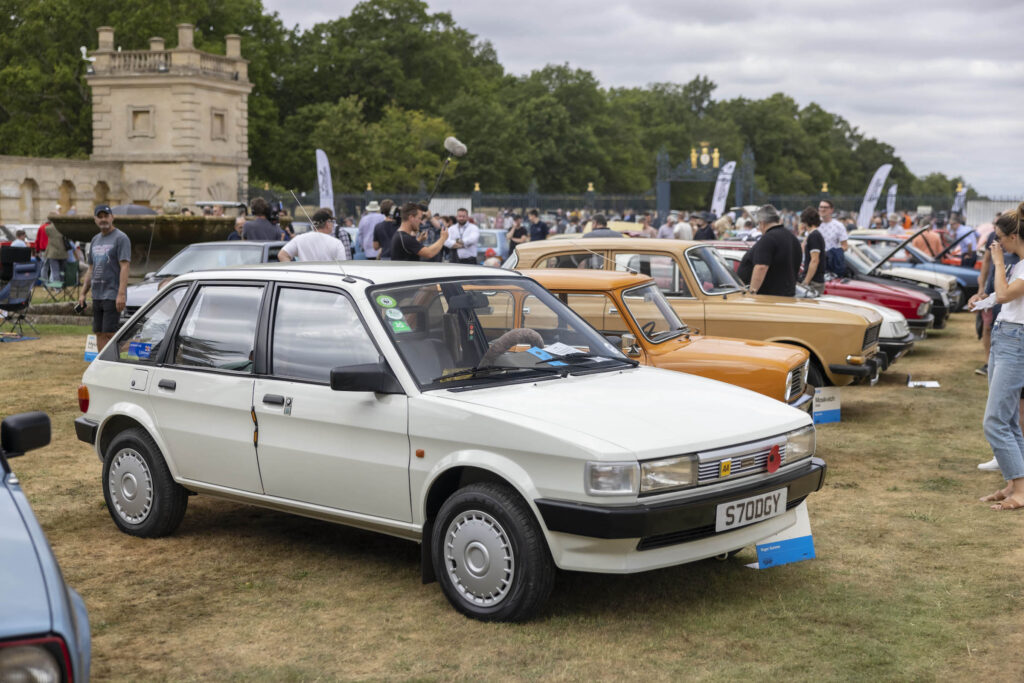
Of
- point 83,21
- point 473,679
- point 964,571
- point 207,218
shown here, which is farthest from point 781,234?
point 83,21

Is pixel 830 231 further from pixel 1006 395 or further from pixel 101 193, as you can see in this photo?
pixel 101 193

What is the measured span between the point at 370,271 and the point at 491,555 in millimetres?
1863

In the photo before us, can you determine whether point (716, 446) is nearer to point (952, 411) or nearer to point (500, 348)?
point (500, 348)

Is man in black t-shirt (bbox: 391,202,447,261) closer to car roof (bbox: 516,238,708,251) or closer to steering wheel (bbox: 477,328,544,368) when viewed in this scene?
car roof (bbox: 516,238,708,251)

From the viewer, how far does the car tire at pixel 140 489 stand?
6918 mm

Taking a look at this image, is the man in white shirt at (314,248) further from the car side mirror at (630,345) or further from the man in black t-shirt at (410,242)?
the car side mirror at (630,345)

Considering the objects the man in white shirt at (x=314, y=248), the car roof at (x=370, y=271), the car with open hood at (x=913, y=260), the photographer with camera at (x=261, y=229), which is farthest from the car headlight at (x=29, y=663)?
the car with open hood at (x=913, y=260)

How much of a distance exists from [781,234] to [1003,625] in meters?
7.27

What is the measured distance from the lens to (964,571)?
652 cm

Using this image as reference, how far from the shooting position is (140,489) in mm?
7047

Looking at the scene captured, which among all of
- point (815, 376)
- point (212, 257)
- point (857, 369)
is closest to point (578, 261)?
point (815, 376)

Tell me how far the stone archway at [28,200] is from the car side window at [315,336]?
51.6m

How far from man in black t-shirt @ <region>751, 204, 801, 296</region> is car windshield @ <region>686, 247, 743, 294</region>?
643 mm

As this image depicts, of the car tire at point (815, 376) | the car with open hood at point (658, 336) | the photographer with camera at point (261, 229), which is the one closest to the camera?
the car with open hood at point (658, 336)
